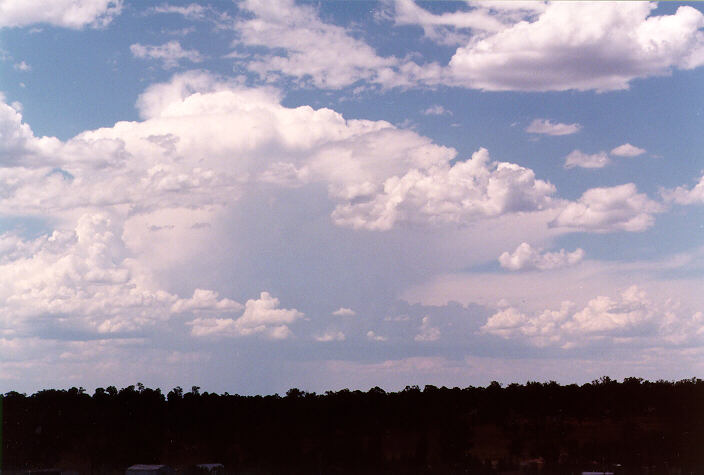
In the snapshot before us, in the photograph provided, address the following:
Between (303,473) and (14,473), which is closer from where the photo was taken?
(303,473)

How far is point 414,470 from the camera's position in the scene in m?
192

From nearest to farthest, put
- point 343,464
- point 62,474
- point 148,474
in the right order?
Answer: point 148,474
point 62,474
point 343,464

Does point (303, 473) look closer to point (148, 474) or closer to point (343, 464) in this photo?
point (343, 464)

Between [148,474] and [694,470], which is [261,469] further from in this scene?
[694,470]

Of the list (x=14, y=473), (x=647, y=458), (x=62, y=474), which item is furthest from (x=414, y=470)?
(x=14, y=473)

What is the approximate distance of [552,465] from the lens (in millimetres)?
199625

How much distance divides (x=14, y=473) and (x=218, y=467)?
45.1 meters

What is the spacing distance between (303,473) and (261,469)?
15.7 m

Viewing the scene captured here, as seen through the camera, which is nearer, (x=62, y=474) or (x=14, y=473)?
(x=62, y=474)

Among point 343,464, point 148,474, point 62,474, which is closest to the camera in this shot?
point 148,474

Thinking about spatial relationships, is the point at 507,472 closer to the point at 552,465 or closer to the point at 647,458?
the point at 552,465

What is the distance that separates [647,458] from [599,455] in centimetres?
982

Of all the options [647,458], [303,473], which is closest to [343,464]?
[303,473]

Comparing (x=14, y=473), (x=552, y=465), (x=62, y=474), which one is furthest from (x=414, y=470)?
(x=14, y=473)
